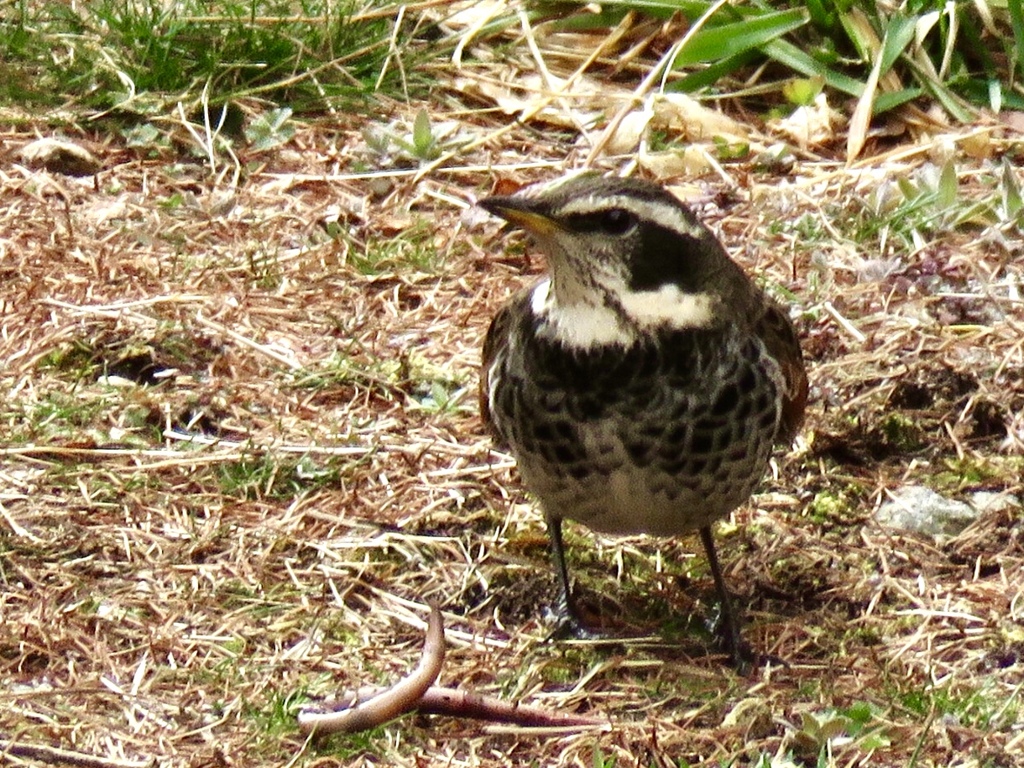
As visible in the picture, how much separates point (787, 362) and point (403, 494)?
3.58 feet

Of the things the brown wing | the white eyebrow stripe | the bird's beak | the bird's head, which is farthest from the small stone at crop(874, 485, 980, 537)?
the bird's beak

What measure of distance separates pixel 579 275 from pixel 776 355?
497mm

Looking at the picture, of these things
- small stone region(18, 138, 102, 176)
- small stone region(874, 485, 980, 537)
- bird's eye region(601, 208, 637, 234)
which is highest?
bird's eye region(601, 208, 637, 234)

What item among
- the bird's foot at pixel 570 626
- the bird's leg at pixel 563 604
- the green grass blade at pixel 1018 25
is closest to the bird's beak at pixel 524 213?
the bird's leg at pixel 563 604

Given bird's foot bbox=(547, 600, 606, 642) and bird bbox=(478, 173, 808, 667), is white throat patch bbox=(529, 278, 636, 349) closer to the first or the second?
bird bbox=(478, 173, 808, 667)

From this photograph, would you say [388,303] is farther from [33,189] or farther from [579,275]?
[579,275]

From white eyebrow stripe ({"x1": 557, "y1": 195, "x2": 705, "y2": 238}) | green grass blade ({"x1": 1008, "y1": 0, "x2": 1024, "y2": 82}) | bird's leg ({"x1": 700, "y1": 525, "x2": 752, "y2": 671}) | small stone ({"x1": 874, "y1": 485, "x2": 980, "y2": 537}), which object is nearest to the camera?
white eyebrow stripe ({"x1": 557, "y1": 195, "x2": 705, "y2": 238})

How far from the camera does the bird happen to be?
3.40m

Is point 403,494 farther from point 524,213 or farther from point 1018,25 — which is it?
point 1018,25

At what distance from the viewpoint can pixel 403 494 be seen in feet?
14.1

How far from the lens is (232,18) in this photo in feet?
19.9

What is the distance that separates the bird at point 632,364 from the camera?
340 centimetres

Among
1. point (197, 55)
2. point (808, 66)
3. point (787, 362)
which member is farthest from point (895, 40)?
point (787, 362)

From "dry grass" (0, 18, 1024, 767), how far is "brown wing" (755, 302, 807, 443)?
0.45 m
